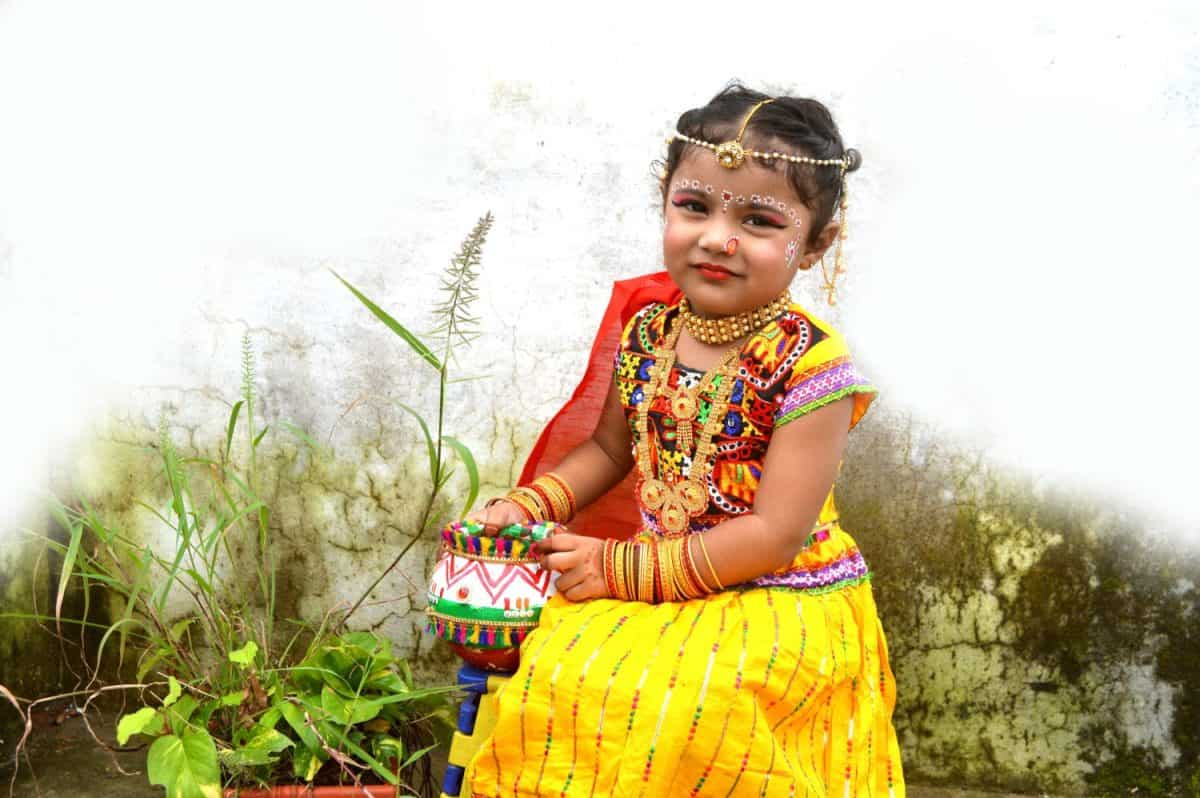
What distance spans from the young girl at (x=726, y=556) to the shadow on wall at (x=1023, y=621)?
1.92 feet

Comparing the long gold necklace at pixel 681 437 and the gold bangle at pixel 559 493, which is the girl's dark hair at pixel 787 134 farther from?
the gold bangle at pixel 559 493

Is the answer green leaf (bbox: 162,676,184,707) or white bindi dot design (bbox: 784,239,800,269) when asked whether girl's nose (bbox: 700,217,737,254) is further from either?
green leaf (bbox: 162,676,184,707)

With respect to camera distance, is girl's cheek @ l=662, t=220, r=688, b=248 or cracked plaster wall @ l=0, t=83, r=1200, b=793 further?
cracked plaster wall @ l=0, t=83, r=1200, b=793

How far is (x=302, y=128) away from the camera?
288cm

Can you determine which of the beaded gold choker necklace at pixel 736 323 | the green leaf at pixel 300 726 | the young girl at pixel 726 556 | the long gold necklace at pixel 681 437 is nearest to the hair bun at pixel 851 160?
the young girl at pixel 726 556

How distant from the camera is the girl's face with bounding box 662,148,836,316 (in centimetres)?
205

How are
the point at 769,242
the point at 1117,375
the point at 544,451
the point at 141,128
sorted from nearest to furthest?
the point at 769,242 < the point at 544,451 < the point at 1117,375 < the point at 141,128

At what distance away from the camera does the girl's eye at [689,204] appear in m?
2.11

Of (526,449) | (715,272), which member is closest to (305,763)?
(526,449)

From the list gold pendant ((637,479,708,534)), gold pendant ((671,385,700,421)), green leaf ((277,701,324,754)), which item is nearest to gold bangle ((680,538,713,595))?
gold pendant ((637,479,708,534))

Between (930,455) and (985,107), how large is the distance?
84 centimetres

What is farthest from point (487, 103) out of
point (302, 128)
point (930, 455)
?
point (930, 455)

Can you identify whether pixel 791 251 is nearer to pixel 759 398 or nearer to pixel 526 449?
pixel 759 398

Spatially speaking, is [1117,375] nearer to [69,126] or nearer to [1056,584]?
[1056,584]
